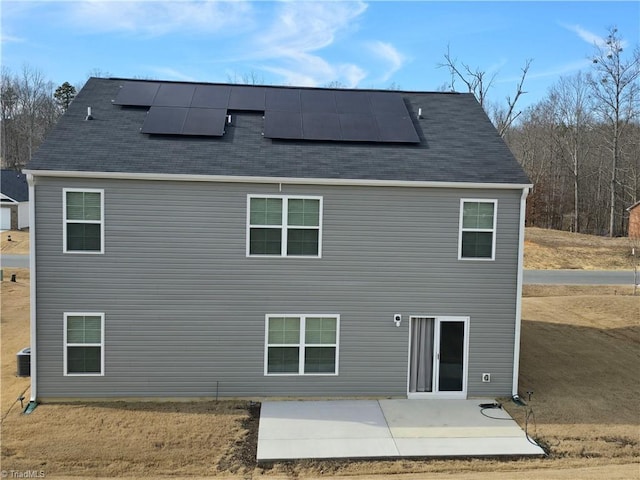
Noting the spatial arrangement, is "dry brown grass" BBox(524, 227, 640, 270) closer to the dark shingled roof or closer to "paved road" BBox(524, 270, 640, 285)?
"paved road" BBox(524, 270, 640, 285)

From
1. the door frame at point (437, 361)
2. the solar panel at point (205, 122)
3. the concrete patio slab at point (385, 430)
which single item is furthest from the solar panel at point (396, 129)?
the concrete patio slab at point (385, 430)

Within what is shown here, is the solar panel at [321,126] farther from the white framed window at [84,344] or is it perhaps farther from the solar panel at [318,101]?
the white framed window at [84,344]

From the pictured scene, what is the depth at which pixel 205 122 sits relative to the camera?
11805 millimetres

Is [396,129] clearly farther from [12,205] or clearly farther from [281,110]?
[12,205]

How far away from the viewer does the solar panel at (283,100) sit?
12.8 m

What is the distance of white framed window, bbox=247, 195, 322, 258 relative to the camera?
10.5 metres

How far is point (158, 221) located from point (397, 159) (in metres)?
5.34

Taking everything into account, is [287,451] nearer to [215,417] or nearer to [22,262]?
[215,417]

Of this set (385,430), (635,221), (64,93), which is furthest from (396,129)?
(64,93)

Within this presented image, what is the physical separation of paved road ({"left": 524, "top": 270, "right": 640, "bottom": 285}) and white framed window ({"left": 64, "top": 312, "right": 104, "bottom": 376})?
20948 mm

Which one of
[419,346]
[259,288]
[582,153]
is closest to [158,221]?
[259,288]

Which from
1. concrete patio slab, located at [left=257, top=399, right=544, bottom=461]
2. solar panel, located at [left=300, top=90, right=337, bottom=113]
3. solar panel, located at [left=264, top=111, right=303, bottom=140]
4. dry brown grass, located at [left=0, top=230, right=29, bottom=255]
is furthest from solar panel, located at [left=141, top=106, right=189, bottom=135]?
dry brown grass, located at [left=0, top=230, right=29, bottom=255]

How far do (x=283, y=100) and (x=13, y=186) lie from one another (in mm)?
33087

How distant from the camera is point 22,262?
1079 inches
